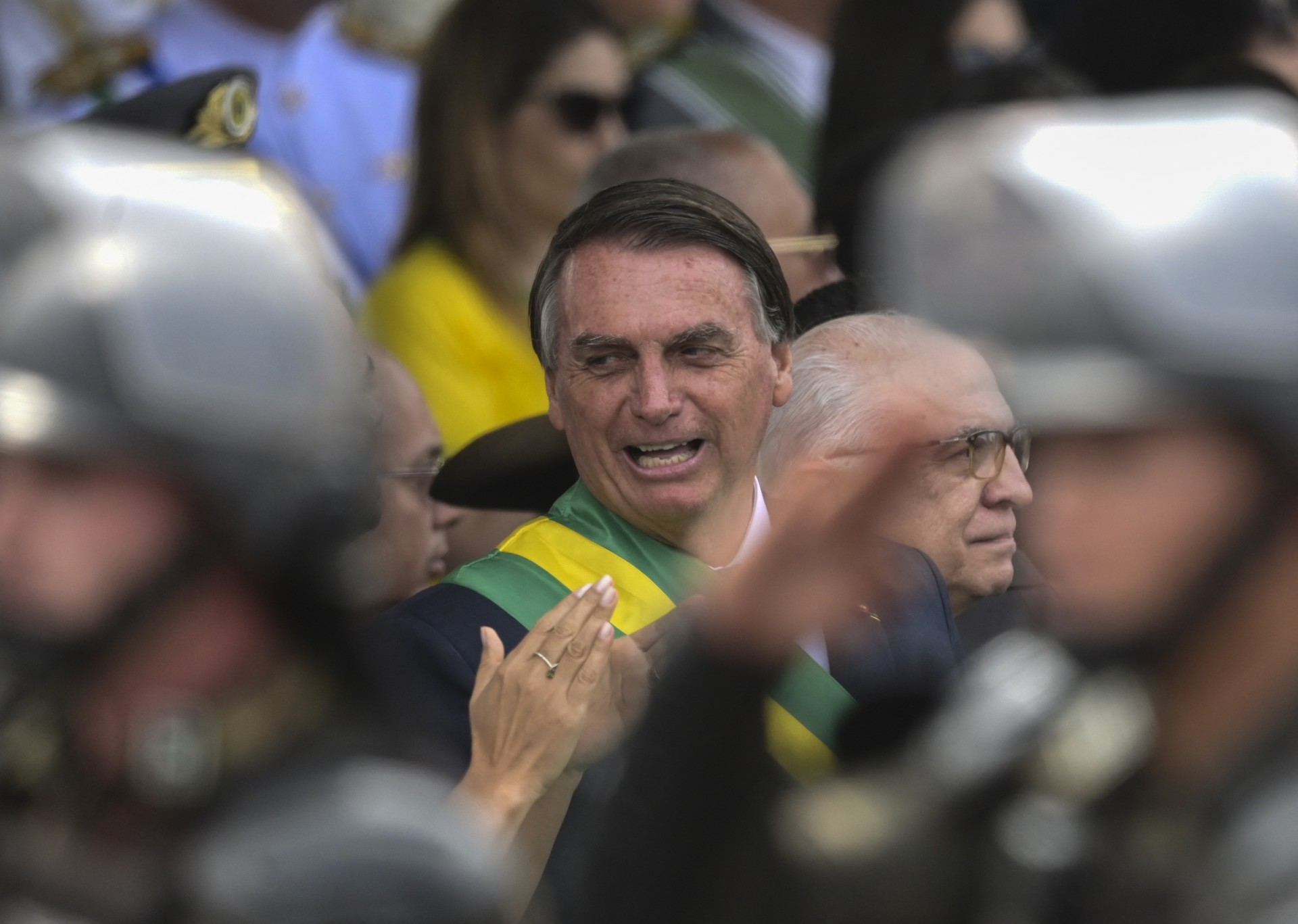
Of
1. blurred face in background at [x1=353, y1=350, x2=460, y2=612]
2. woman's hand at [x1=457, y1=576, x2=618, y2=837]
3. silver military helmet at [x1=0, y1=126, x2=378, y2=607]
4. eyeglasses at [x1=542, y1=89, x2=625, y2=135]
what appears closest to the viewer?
silver military helmet at [x1=0, y1=126, x2=378, y2=607]

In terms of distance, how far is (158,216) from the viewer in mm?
1578

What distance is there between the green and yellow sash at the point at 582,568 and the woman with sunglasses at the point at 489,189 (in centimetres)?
101

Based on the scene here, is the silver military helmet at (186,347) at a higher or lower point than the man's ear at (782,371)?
higher

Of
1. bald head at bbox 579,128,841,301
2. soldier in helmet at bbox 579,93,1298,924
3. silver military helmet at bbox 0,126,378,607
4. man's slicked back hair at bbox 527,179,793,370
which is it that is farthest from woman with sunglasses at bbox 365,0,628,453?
silver military helmet at bbox 0,126,378,607

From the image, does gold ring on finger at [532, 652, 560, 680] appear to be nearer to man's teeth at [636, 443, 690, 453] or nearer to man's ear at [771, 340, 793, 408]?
man's teeth at [636, 443, 690, 453]

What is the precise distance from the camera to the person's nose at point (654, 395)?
305 cm

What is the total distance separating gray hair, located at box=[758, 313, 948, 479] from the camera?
3314 mm

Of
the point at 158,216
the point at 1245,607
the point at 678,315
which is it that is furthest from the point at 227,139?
the point at 1245,607

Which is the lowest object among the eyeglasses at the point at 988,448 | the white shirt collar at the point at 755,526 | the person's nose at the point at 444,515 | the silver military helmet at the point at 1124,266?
the person's nose at the point at 444,515

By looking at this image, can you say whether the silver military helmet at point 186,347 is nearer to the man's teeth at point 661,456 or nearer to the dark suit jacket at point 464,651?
the dark suit jacket at point 464,651

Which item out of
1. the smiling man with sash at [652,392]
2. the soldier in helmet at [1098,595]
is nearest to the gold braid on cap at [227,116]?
the smiling man with sash at [652,392]

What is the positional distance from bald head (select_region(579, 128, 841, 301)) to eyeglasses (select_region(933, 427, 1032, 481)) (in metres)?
0.60

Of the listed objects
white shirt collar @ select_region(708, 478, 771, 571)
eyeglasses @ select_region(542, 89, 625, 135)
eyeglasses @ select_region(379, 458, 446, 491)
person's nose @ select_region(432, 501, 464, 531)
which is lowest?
person's nose @ select_region(432, 501, 464, 531)

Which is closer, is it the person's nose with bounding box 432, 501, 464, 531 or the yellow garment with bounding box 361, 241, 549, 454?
the person's nose with bounding box 432, 501, 464, 531
